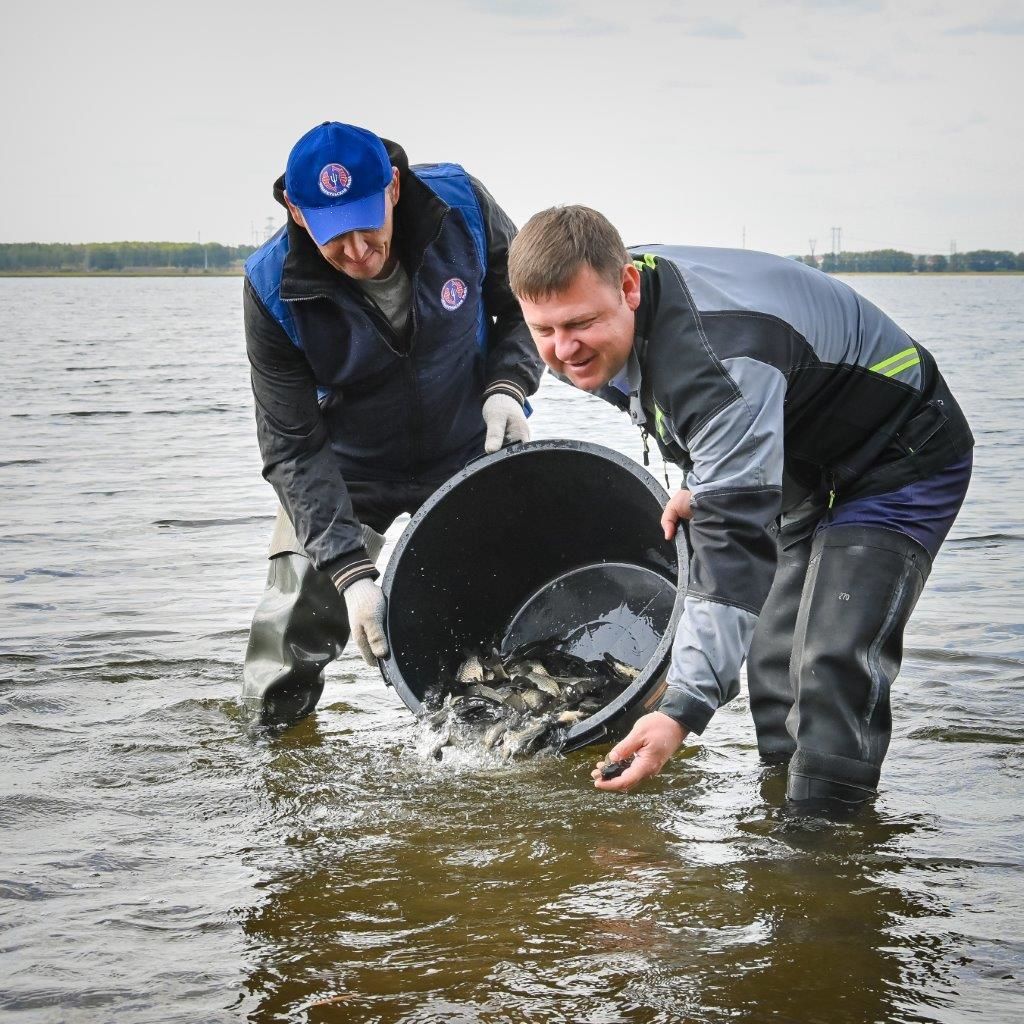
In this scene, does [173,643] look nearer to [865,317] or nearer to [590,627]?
[590,627]

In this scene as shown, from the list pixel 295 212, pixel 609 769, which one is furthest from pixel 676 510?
pixel 295 212

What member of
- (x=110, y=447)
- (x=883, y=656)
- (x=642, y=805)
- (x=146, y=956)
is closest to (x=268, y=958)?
(x=146, y=956)

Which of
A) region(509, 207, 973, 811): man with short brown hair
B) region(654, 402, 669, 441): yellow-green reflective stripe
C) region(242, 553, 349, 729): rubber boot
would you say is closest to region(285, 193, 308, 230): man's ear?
region(509, 207, 973, 811): man with short brown hair

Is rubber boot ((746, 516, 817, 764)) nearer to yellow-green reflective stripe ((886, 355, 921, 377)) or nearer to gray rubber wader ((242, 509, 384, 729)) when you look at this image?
yellow-green reflective stripe ((886, 355, 921, 377))

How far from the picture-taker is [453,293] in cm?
414

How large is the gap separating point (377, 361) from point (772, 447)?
172 cm

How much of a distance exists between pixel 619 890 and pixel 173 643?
3246 mm

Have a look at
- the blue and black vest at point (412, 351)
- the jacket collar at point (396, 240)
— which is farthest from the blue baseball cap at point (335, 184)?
the blue and black vest at point (412, 351)

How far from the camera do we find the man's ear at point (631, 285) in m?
2.77

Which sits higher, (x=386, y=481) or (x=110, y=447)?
(x=386, y=481)

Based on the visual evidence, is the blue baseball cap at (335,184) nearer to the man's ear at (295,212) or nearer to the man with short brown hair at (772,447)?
the man's ear at (295,212)

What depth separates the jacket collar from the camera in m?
3.82

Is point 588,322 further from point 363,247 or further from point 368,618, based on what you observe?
point 368,618

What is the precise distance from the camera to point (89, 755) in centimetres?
435
